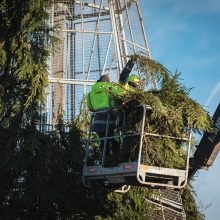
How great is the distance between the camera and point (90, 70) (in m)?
14.5

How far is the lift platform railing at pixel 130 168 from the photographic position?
28.5 ft

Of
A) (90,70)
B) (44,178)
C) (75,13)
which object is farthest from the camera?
(75,13)

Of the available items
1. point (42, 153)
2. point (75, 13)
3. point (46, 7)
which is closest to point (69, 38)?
point (75, 13)

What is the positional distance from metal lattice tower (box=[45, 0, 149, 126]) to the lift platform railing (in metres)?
3.96

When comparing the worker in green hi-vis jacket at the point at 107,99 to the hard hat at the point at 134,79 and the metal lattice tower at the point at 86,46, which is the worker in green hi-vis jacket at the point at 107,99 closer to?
the hard hat at the point at 134,79

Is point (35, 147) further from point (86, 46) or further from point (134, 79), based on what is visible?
point (86, 46)

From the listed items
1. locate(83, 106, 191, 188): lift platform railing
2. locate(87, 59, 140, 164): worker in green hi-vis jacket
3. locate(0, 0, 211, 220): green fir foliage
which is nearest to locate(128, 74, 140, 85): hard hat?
locate(87, 59, 140, 164): worker in green hi-vis jacket

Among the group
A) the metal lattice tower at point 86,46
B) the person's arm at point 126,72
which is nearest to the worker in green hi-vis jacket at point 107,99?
the person's arm at point 126,72

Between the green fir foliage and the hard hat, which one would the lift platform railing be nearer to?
the hard hat

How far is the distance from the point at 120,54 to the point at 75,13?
1892 millimetres

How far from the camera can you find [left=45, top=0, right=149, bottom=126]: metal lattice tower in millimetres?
13984

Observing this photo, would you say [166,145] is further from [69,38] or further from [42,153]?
[69,38]

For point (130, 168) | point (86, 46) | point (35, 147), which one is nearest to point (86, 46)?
point (86, 46)

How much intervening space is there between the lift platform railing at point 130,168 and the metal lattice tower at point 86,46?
3962mm
